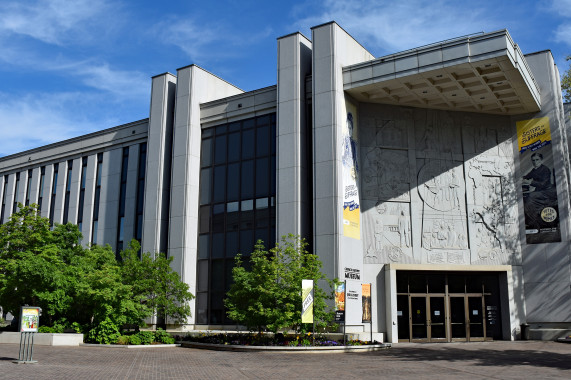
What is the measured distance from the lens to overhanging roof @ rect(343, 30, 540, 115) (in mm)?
27297

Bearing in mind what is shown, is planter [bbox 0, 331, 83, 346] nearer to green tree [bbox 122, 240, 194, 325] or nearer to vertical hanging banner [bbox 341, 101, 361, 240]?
green tree [bbox 122, 240, 194, 325]

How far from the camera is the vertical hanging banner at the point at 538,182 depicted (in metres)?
31.8

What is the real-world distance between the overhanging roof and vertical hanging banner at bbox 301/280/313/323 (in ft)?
A: 39.2

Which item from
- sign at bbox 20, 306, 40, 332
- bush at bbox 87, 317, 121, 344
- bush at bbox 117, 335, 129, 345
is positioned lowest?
bush at bbox 117, 335, 129, 345

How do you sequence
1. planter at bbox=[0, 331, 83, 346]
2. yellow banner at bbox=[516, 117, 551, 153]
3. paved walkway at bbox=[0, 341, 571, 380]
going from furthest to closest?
yellow banner at bbox=[516, 117, 551, 153] → planter at bbox=[0, 331, 83, 346] → paved walkway at bbox=[0, 341, 571, 380]

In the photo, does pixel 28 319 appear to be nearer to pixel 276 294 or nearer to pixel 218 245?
pixel 276 294

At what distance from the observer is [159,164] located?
120 feet

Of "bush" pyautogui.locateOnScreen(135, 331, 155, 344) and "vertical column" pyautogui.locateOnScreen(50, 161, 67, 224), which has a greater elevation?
"vertical column" pyautogui.locateOnScreen(50, 161, 67, 224)

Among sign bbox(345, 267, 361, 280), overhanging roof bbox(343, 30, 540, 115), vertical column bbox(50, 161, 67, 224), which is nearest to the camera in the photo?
overhanging roof bbox(343, 30, 540, 115)

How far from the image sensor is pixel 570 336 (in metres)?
29.3

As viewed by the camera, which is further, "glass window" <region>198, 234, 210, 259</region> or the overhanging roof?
"glass window" <region>198, 234, 210, 259</region>

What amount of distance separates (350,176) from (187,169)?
10.8 metres

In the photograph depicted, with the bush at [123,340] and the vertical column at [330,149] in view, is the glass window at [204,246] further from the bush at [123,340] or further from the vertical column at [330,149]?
the vertical column at [330,149]

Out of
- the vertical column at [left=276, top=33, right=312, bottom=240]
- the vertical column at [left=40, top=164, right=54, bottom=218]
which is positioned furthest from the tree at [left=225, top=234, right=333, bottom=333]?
the vertical column at [left=40, top=164, right=54, bottom=218]
